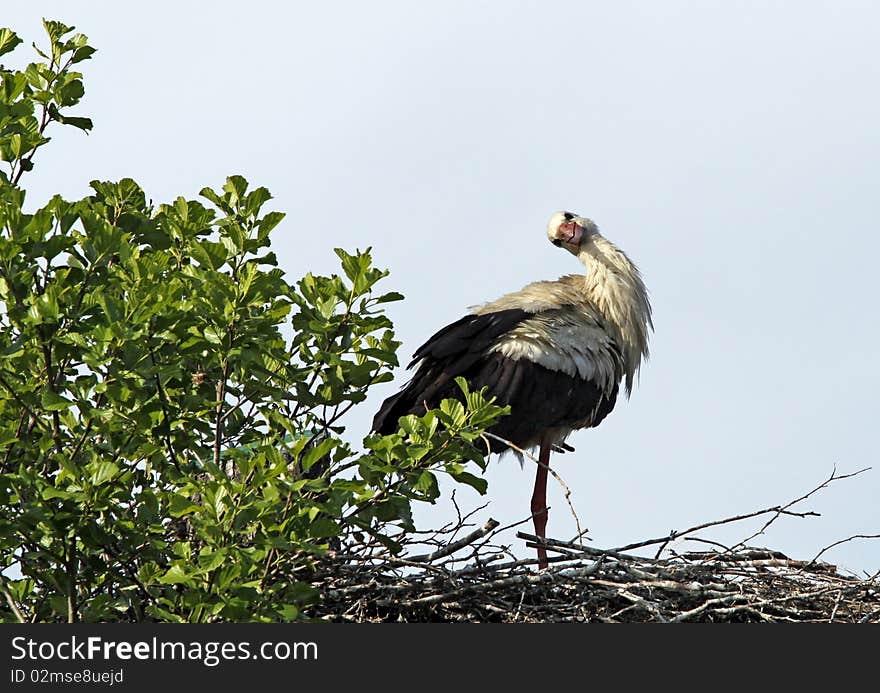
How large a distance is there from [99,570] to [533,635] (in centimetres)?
168

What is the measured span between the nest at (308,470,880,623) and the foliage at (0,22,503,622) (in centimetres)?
40

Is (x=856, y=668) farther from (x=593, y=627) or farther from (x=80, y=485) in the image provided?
(x=80, y=485)

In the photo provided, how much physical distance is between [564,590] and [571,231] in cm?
408

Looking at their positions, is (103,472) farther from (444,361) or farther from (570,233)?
(570,233)

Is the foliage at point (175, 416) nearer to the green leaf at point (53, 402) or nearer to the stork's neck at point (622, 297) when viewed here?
the green leaf at point (53, 402)

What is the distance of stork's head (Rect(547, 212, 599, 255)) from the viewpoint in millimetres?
9773

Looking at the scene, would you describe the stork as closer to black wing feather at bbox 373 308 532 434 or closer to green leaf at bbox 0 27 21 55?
black wing feather at bbox 373 308 532 434

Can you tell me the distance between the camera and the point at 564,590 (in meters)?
6.26

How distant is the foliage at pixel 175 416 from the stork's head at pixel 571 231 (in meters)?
4.49

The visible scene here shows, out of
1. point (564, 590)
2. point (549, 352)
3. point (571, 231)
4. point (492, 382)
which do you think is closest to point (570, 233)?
point (571, 231)

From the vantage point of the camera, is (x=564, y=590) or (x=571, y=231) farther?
(x=571, y=231)

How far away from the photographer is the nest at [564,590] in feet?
19.3

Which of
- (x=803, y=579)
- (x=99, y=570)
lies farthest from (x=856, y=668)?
(x=99, y=570)

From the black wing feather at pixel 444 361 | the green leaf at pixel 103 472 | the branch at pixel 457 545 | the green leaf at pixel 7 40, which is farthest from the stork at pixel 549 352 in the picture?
the green leaf at pixel 103 472
